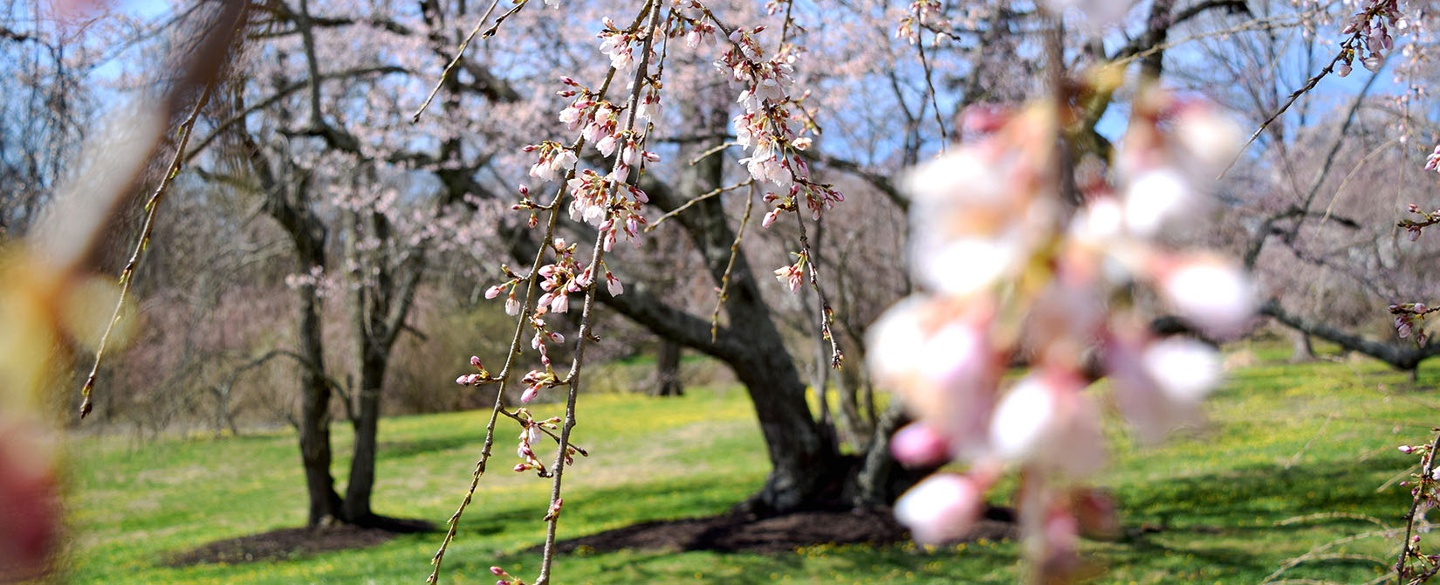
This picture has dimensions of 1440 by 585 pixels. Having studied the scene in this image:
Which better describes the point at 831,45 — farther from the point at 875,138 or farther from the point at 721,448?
the point at 721,448

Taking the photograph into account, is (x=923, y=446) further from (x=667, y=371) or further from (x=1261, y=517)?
(x=667, y=371)

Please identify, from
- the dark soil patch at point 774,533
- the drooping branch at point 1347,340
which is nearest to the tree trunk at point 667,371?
the dark soil patch at point 774,533

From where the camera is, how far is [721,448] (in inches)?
562

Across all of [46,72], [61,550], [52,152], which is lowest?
[61,550]

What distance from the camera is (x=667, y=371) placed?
20766 mm

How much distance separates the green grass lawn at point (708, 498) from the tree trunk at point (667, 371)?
101 inches

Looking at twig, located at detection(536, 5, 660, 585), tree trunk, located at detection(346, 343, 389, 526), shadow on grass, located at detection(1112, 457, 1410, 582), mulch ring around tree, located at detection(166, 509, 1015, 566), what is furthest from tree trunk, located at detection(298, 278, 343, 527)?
twig, located at detection(536, 5, 660, 585)

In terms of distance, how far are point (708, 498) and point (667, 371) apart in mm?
11114

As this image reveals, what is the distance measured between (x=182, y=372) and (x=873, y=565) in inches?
185

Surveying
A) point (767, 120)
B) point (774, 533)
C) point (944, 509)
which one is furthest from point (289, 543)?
point (944, 509)

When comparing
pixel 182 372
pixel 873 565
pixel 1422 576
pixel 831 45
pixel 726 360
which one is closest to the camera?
pixel 1422 576

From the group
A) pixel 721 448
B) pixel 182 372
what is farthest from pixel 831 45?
pixel 721 448

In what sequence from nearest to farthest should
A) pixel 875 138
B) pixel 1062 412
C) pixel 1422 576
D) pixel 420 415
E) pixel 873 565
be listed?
1. pixel 1062 412
2. pixel 1422 576
3. pixel 873 565
4. pixel 875 138
5. pixel 420 415

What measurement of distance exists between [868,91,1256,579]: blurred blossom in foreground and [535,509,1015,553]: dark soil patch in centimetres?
637
